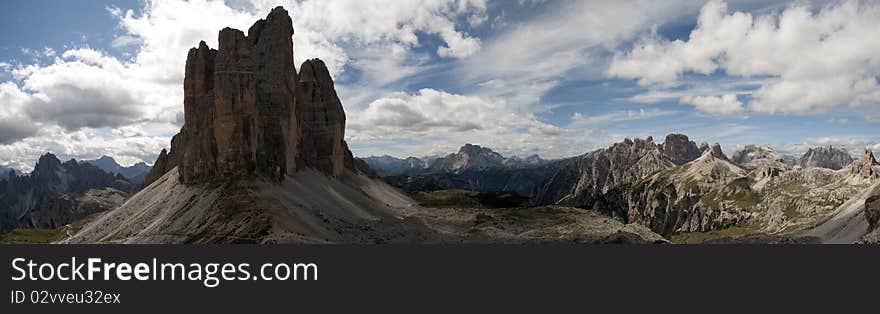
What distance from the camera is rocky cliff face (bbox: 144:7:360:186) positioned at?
262 ft

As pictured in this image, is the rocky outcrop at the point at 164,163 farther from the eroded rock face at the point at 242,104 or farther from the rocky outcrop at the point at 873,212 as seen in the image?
the rocky outcrop at the point at 873,212

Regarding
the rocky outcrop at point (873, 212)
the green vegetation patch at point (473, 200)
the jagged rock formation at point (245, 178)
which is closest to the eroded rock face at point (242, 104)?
the jagged rock formation at point (245, 178)

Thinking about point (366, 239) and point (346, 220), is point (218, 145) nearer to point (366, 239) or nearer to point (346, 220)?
point (346, 220)

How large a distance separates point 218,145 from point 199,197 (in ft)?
33.8

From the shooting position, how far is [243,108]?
8119 cm

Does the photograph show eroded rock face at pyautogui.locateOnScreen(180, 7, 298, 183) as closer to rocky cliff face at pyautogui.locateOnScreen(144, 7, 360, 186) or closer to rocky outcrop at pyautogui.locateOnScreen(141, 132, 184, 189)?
rocky cliff face at pyautogui.locateOnScreen(144, 7, 360, 186)

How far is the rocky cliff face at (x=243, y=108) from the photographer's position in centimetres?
7994

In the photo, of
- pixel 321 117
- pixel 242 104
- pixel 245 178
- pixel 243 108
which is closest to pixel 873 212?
pixel 245 178

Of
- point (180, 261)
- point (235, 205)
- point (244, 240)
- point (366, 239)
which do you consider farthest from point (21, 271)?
point (366, 239)

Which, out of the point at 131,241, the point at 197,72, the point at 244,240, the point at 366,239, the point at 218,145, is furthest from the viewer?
the point at 197,72

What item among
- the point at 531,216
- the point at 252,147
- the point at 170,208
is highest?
the point at 252,147

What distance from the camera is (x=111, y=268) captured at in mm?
26000

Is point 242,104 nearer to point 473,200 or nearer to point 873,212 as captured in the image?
point 473,200

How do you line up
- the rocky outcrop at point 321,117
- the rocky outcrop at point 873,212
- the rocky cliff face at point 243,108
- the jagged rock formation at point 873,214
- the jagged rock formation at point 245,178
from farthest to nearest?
the rocky outcrop at point 321,117 < the rocky cliff face at point 243,108 < the jagged rock formation at point 245,178 < the rocky outcrop at point 873,212 < the jagged rock formation at point 873,214
